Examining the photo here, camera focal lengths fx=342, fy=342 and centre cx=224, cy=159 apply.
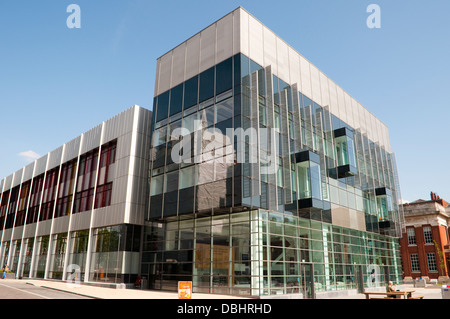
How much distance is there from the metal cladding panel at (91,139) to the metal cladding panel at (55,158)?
19.7 ft

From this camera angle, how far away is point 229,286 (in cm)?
2169

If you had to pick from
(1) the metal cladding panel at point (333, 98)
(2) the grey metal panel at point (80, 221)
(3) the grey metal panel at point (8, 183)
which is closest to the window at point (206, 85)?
(1) the metal cladding panel at point (333, 98)

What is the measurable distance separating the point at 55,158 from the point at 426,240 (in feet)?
192

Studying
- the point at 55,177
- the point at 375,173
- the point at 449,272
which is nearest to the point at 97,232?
the point at 55,177

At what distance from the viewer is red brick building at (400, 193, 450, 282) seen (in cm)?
5566

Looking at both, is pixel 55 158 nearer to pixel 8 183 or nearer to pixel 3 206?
pixel 8 183

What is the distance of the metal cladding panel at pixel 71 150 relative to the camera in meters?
38.4

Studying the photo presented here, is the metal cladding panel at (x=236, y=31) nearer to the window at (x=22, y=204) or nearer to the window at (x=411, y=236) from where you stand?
the window at (x=22, y=204)

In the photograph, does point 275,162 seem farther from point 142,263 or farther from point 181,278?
point 142,263

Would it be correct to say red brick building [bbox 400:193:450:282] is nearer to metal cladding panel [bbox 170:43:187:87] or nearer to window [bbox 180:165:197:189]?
window [bbox 180:165:197:189]

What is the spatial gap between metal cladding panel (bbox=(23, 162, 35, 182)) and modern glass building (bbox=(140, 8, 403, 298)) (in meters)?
27.2

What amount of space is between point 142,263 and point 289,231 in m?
13.2

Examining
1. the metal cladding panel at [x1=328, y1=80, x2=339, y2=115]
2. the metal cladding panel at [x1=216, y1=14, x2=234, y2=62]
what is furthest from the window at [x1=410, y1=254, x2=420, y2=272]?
the metal cladding panel at [x1=216, y1=14, x2=234, y2=62]

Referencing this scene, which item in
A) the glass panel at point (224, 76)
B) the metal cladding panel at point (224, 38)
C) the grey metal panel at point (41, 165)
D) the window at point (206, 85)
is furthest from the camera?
the grey metal panel at point (41, 165)
